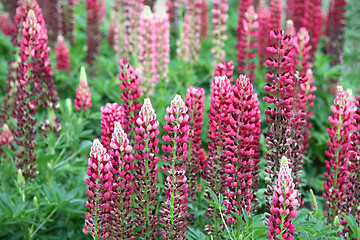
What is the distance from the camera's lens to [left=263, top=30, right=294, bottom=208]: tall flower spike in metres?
2.80

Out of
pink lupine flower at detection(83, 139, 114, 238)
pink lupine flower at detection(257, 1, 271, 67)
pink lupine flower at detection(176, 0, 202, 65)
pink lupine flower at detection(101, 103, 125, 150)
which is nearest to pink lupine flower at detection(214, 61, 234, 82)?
pink lupine flower at detection(101, 103, 125, 150)

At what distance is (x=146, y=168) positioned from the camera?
287cm

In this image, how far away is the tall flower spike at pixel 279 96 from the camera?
2.80m

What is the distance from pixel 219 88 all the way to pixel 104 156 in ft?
3.01

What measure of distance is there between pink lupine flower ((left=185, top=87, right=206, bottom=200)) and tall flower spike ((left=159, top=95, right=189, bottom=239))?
0.44 m

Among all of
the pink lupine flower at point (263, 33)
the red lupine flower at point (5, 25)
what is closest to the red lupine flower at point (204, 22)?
the pink lupine flower at point (263, 33)

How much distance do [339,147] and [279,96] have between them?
0.90 meters

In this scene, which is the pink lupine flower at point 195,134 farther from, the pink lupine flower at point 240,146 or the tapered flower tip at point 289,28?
the tapered flower tip at point 289,28

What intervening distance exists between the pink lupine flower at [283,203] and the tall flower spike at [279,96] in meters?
0.49

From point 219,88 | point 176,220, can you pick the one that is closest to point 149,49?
point 219,88

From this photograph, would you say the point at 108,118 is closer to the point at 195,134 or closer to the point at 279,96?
the point at 195,134

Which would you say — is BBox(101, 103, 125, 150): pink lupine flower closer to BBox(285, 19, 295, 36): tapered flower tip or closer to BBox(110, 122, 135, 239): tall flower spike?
BBox(110, 122, 135, 239): tall flower spike

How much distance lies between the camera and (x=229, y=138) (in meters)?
2.84

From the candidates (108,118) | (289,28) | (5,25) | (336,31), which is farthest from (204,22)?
(108,118)
